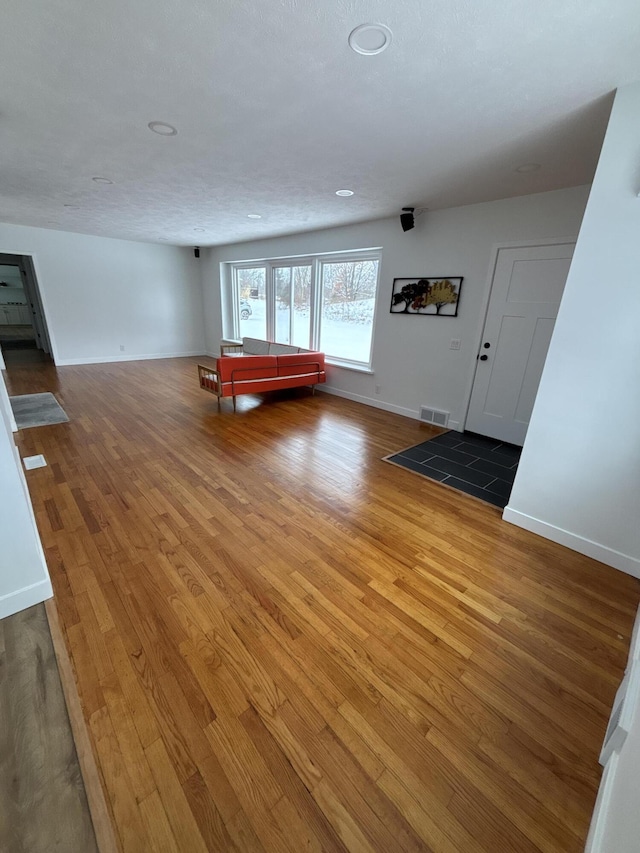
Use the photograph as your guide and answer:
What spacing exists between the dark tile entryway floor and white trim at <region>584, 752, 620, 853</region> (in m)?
1.70

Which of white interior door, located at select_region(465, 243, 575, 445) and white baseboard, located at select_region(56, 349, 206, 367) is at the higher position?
white interior door, located at select_region(465, 243, 575, 445)

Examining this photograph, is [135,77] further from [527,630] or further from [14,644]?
[527,630]

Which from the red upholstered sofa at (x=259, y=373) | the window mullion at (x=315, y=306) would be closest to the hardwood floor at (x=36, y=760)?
the red upholstered sofa at (x=259, y=373)

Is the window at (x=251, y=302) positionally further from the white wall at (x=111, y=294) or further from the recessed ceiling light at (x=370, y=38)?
the recessed ceiling light at (x=370, y=38)

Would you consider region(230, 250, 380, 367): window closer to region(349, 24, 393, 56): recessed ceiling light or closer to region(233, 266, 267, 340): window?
region(233, 266, 267, 340): window

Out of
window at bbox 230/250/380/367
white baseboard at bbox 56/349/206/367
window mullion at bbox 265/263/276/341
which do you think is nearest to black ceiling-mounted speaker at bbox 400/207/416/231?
window at bbox 230/250/380/367

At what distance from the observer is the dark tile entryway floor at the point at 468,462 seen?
283 cm

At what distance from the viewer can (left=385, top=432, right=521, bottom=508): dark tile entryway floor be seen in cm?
283

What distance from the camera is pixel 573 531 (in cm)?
214

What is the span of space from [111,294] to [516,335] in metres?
7.63

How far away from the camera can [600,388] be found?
1.91m

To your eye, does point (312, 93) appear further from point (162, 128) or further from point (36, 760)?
point (36, 760)

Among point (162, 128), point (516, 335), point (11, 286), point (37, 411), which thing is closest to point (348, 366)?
point (516, 335)

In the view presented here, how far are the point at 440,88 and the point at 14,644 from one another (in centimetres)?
331
